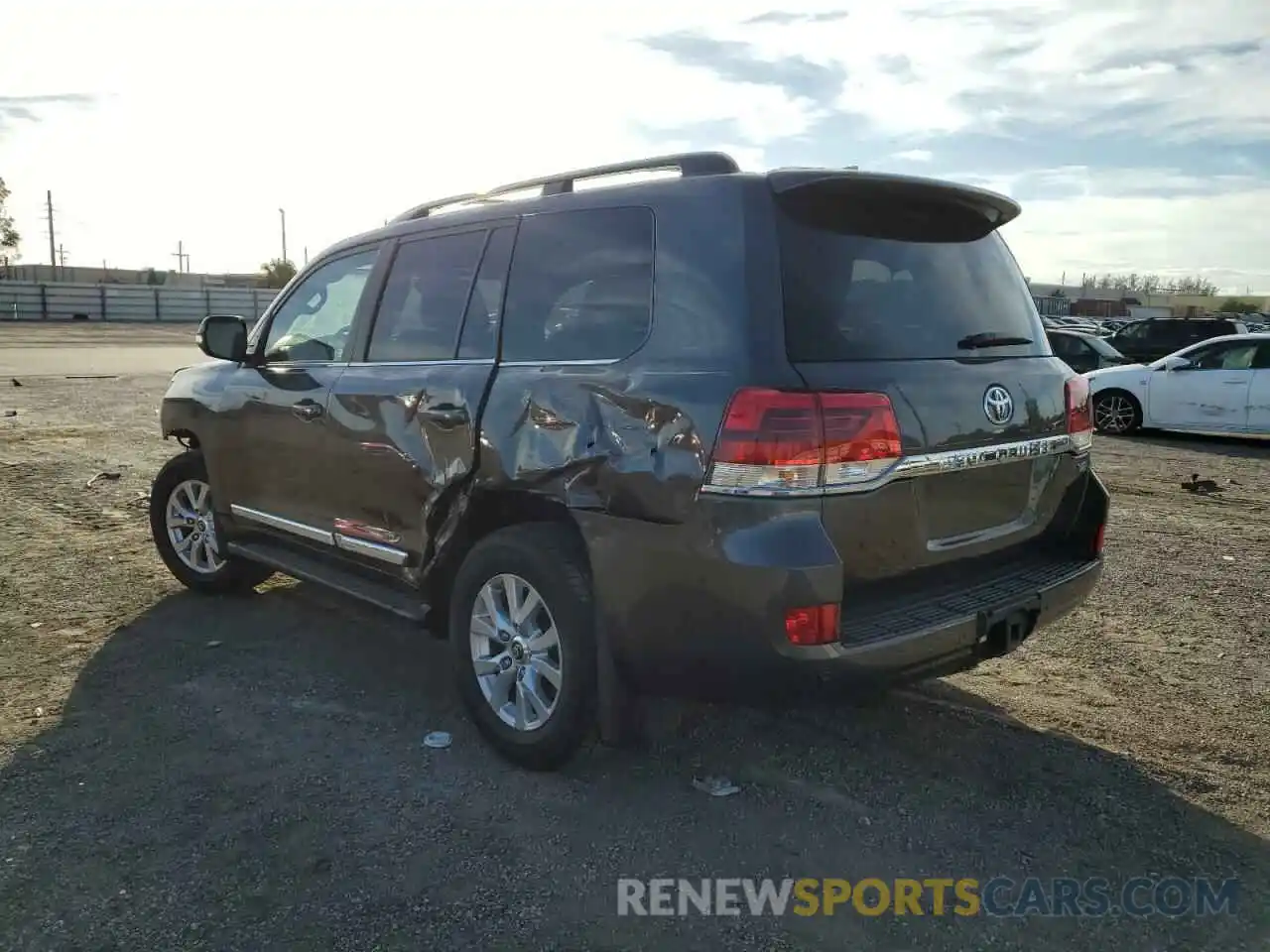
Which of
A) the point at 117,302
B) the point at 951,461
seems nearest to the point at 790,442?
the point at 951,461

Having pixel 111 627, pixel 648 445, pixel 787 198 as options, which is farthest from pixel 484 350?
pixel 111 627

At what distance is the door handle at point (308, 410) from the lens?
15.2 ft

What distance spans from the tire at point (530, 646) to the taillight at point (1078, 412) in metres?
1.85

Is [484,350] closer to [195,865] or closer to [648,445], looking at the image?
[648,445]

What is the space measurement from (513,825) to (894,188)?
237 centimetres

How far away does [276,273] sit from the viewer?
7750 centimetres

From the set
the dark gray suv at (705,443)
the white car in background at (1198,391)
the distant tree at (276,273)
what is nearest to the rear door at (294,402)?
the dark gray suv at (705,443)

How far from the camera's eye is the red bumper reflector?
289 cm

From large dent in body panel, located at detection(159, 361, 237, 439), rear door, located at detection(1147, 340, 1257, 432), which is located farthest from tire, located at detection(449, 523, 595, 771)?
rear door, located at detection(1147, 340, 1257, 432)

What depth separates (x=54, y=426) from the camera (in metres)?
12.8

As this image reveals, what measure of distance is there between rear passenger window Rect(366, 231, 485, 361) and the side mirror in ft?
3.60

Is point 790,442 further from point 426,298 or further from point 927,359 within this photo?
point 426,298

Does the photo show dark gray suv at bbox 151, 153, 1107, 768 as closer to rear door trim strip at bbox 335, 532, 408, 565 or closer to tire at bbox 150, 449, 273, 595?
rear door trim strip at bbox 335, 532, 408, 565

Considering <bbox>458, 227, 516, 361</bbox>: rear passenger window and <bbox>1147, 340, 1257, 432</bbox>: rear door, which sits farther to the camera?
<bbox>1147, 340, 1257, 432</bbox>: rear door
